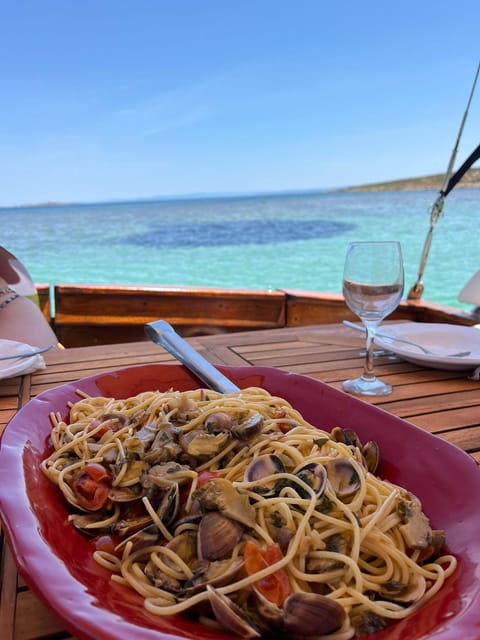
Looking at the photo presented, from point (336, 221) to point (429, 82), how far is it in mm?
15325

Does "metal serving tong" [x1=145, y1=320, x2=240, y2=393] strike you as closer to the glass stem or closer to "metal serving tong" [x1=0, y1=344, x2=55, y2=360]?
"metal serving tong" [x1=0, y1=344, x2=55, y2=360]

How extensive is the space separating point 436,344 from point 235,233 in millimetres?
28520

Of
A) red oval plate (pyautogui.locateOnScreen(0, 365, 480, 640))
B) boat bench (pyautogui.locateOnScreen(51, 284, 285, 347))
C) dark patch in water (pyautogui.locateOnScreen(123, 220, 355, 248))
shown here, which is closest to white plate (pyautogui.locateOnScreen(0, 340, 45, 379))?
red oval plate (pyautogui.locateOnScreen(0, 365, 480, 640))

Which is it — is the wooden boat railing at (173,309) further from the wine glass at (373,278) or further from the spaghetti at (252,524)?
the spaghetti at (252,524)

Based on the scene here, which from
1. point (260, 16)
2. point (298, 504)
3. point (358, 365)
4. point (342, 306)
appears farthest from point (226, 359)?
point (260, 16)

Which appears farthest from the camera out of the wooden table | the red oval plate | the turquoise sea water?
the turquoise sea water

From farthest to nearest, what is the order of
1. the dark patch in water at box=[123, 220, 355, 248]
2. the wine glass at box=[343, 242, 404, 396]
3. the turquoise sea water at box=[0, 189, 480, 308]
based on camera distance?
the dark patch in water at box=[123, 220, 355, 248] < the turquoise sea water at box=[0, 189, 480, 308] < the wine glass at box=[343, 242, 404, 396]

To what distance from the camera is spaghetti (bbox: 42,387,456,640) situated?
0.50 meters

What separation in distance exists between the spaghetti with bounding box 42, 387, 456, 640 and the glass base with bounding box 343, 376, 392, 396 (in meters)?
0.49

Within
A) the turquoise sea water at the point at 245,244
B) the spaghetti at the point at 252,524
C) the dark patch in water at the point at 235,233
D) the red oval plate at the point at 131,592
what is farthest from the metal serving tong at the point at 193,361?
the dark patch in water at the point at 235,233

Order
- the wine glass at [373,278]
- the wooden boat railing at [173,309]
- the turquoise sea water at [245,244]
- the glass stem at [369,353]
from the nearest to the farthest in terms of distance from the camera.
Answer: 1. the wine glass at [373,278]
2. the glass stem at [369,353]
3. the wooden boat railing at [173,309]
4. the turquoise sea water at [245,244]

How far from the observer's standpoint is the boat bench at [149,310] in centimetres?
376

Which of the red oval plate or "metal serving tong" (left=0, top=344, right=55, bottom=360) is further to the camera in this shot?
"metal serving tong" (left=0, top=344, right=55, bottom=360)

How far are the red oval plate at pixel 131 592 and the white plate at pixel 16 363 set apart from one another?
1.22 ft
